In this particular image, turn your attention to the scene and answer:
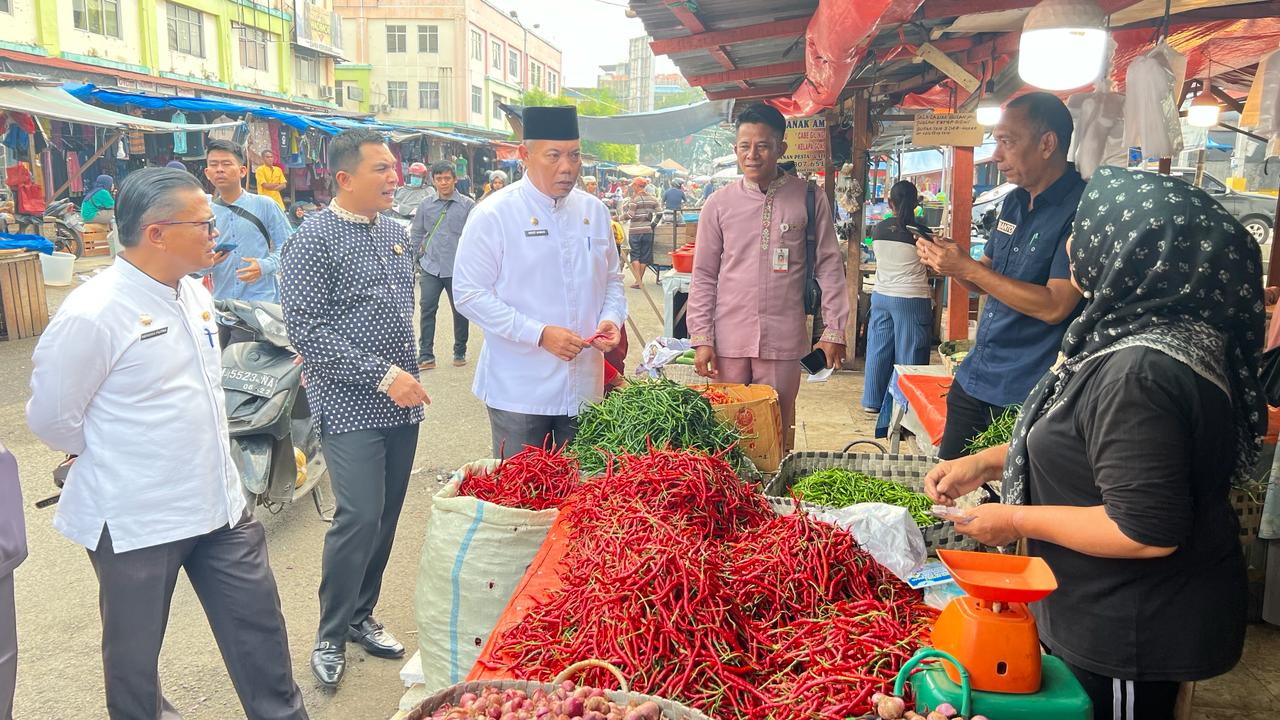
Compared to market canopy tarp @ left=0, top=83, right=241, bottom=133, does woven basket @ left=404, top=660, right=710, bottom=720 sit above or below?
below

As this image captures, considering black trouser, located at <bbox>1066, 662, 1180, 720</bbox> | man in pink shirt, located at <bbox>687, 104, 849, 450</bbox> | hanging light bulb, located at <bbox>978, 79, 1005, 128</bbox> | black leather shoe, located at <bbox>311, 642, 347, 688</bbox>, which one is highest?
hanging light bulb, located at <bbox>978, 79, 1005, 128</bbox>

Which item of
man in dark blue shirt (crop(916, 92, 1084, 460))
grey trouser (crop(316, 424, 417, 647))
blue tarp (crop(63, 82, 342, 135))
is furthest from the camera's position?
blue tarp (crop(63, 82, 342, 135))

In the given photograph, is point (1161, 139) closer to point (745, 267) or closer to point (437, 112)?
point (745, 267)

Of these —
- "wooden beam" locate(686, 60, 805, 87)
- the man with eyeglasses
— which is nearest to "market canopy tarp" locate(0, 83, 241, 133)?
the man with eyeglasses

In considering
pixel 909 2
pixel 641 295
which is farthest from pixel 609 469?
pixel 641 295

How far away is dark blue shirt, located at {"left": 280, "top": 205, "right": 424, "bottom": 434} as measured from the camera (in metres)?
3.48

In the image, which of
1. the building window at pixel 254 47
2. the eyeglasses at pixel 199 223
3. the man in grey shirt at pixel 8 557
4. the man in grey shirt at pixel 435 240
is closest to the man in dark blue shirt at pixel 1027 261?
the eyeglasses at pixel 199 223

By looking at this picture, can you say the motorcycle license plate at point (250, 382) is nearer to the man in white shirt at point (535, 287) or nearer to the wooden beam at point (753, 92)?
the man in white shirt at point (535, 287)

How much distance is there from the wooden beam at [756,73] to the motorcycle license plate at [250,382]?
563cm

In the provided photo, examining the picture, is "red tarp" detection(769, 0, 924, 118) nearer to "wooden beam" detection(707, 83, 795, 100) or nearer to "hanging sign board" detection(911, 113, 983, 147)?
"hanging sign board" detection(911, 113, 983, 147)

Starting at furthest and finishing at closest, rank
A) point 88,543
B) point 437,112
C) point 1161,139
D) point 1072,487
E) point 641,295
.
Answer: point 437,112
point 641,295
point 1161,139
point 88,543
point 1072,487

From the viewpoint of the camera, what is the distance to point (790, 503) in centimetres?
284

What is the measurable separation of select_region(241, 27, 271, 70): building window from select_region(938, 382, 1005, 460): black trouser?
34316mm

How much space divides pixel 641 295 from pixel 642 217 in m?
1.80
